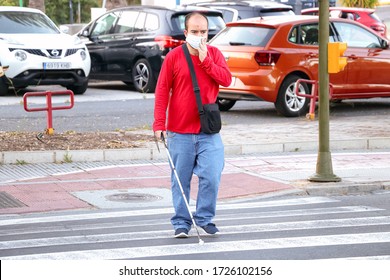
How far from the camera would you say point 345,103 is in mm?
21953

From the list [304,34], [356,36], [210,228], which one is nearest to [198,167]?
[210,228]

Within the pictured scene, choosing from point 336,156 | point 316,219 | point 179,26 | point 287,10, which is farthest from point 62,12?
point 316,219

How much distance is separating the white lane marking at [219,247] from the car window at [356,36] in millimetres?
10990

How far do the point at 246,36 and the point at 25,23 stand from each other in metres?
5.50

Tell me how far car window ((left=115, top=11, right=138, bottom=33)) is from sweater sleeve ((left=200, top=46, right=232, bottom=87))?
48.7ft

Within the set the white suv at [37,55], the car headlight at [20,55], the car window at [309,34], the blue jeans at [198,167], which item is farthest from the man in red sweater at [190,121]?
the car headlight at [20,55]

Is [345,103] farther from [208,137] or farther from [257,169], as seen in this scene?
[208,137]

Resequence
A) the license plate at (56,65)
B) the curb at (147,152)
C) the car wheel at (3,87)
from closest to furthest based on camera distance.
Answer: the curb at (147,152), the license plate at (56,65), the car wheel at (3,87)

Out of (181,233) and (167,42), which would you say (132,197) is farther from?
(167,42)

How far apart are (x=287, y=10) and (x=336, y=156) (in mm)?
13221

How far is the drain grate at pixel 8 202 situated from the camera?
11.6 meters

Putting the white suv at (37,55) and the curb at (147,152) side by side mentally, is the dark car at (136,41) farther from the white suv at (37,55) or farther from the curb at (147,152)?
the curb at (147,152)

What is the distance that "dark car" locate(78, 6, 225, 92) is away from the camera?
920 inches

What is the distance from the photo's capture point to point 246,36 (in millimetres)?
19484
